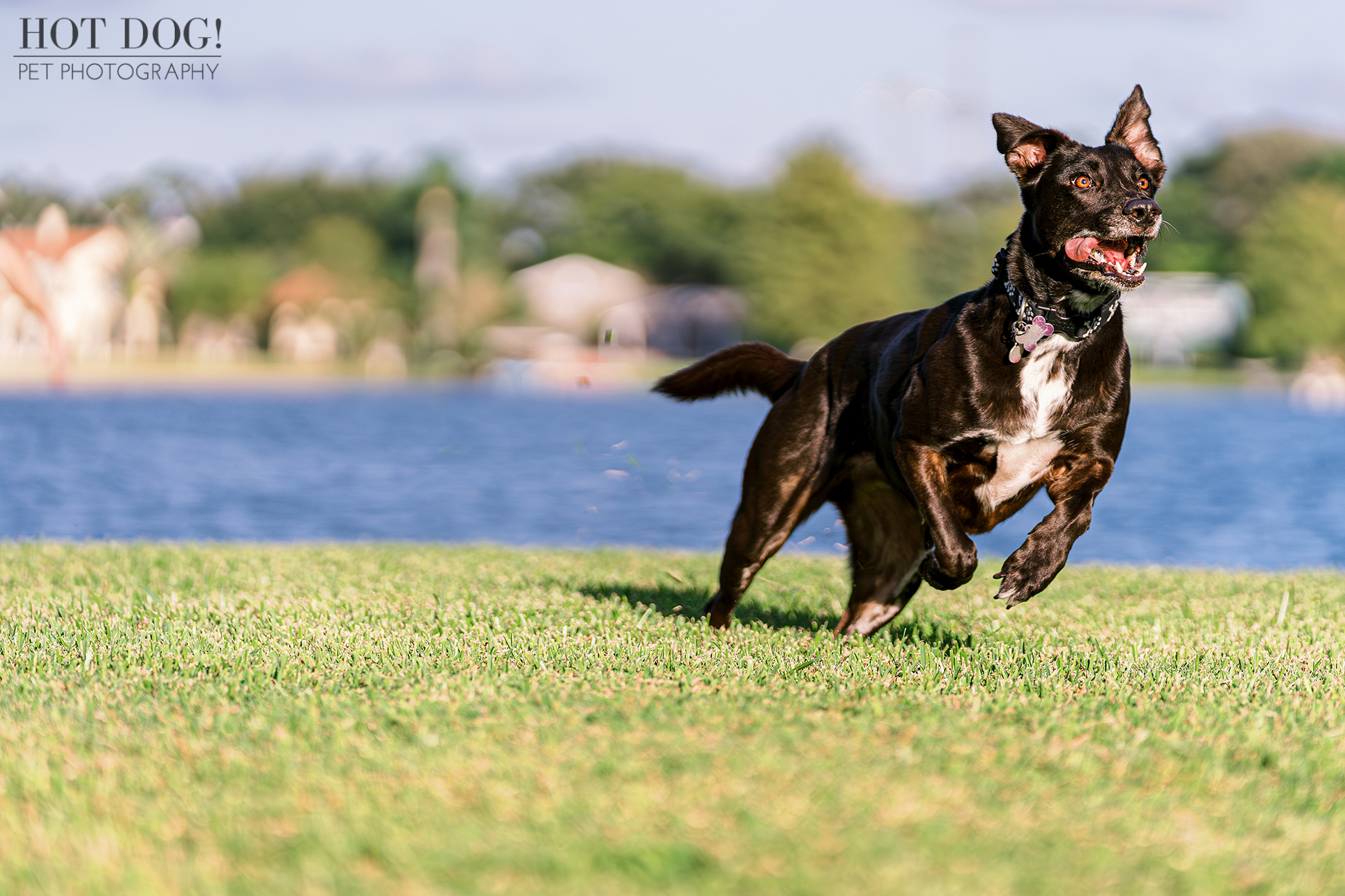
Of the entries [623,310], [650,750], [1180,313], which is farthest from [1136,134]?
[1180,313]

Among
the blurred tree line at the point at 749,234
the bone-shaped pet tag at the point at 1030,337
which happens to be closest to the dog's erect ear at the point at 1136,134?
the bone-shaped pet tag at the point at 1030,337

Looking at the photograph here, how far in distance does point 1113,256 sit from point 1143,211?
0.66 ft

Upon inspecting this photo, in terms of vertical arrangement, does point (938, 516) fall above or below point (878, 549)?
above

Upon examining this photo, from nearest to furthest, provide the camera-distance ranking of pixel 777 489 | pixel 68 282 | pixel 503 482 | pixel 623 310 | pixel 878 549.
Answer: pixel 777 489 < pixel 878 549 < pixel 503 482 < pixel 68 282 < pixel 623 310

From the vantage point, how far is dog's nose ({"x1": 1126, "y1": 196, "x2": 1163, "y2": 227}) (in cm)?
546

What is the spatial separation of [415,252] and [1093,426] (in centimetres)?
8646

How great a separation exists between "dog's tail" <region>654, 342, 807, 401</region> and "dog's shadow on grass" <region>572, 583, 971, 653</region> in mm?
1083

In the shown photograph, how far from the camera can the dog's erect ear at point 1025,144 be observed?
19.4 feet

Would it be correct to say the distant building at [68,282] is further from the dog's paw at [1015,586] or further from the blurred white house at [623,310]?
the dog's paw at [1015,586]

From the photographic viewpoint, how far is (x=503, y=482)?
25922 millimetres

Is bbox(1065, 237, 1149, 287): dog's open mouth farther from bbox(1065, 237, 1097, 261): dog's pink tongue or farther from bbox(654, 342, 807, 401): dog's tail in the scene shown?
bbox(654, 342, 807, 401): dog's tail

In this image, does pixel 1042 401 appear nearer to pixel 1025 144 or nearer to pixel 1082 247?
pixel 1082 247

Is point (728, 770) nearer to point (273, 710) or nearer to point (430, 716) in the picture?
point (430, 716)

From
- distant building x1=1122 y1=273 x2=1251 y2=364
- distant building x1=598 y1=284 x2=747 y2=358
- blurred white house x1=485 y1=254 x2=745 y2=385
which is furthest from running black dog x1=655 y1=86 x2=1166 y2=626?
distant building x1=1122 y1=273 x2=1251 y2=364
